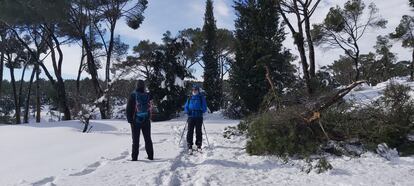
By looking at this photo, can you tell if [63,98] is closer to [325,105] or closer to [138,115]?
[138,115]

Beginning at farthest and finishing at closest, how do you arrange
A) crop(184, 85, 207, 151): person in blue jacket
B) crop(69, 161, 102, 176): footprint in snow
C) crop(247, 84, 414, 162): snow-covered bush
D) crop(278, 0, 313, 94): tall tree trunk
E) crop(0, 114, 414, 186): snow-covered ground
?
1. crop(278, 0, 313, 94): tall tree trunk
2. crop(184, 85, 207, 151): person in blue jacket
3. crop(247, 84, 414, 162): snow-covered bush
4. crop(69, 161, 102, 176): footprint in snow
5. crop(0, 114, 414, 186): snow-covered ground

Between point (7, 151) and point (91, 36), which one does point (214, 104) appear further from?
point (7, 151)

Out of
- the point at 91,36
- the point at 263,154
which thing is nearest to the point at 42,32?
the point at 91,36

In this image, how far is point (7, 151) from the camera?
34.5 feet

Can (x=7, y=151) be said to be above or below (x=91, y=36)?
below

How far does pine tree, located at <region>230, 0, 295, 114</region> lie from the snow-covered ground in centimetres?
933

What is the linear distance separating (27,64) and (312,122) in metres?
31.2

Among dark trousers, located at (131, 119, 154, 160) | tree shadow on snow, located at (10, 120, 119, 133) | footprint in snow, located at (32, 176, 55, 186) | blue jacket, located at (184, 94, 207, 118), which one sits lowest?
footprint in snow, located at (32, 176, 55, 186)

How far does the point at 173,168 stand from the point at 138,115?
1486mm

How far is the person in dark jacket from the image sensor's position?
8703mm

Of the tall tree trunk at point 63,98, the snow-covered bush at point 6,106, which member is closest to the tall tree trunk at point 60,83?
the tall tree trunk at point 63,98

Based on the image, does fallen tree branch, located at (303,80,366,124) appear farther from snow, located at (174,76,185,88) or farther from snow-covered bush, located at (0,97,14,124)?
snow-covered bush, located at (0,97,14,124)

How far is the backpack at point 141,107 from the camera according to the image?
8.73 metres

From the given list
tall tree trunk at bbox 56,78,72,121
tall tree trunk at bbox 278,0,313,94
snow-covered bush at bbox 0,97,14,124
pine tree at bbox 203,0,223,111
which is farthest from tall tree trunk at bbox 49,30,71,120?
snow-covered bush at bbox 0,97,14,124
